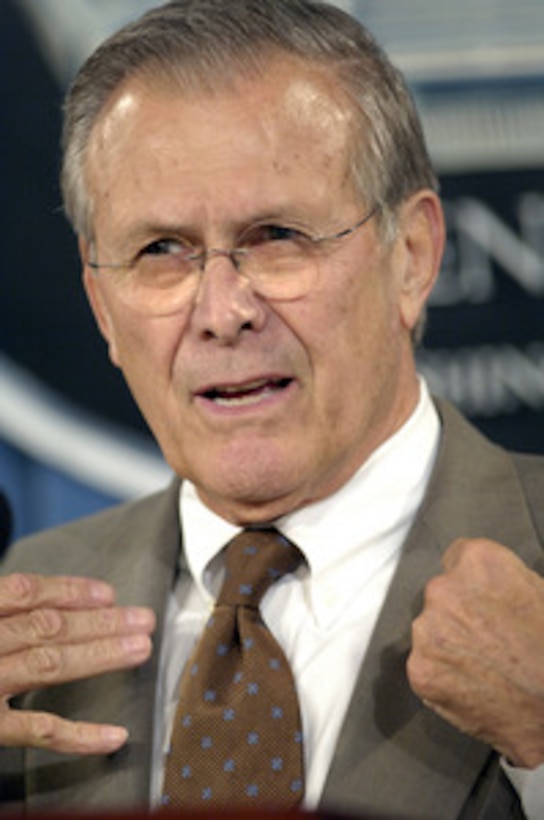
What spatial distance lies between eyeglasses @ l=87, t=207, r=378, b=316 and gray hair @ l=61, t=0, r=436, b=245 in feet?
0.25

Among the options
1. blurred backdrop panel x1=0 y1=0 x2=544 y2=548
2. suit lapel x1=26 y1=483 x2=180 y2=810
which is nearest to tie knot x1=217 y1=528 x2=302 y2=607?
suit lapel x1=26 y1=483 x2=180 y2=810

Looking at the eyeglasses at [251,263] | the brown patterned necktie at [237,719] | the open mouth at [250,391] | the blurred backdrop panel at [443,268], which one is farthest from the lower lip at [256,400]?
the blurred backdrop panel at [443,268]

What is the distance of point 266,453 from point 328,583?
18 cm

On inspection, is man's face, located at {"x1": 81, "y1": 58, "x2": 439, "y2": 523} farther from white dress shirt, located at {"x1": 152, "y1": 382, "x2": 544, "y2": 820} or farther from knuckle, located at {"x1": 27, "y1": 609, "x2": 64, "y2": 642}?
knuckle, located at {"x1": 27, "y1": 609, "x2": 64, "y2": 642}

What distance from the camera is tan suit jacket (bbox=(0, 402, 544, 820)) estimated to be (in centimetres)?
187

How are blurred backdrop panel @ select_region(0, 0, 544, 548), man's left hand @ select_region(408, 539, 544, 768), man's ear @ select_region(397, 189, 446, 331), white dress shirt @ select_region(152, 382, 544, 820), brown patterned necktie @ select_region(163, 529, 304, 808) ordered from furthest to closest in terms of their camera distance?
blurred backdrop panel @ select_region(0, 0, 544, 548) → man's ear @ select_region(397, 189, 446, 331) → white dress shirt @ select_region(152, 382, 544, 820) → brown patterned necktie @ select_region(163, 529, 304, 808) → man's left hand @ select_region(408, 539, 544, 768)

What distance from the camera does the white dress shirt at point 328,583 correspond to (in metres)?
2.03

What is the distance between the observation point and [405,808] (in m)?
1.86

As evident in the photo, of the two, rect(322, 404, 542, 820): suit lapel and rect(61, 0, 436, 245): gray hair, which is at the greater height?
rect(61, 0, 436, 245): gray hair

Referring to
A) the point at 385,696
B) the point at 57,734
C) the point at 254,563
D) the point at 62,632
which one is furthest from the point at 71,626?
the point at 385,696

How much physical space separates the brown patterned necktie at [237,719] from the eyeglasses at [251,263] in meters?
0.35

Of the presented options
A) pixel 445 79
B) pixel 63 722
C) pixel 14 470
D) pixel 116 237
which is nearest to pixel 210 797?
pixel 63 722

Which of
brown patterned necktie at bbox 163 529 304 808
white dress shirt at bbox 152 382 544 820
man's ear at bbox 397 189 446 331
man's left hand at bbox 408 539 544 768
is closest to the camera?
man's left hand at bbox 408 539 544 768

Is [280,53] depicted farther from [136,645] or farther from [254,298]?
[136,645]
